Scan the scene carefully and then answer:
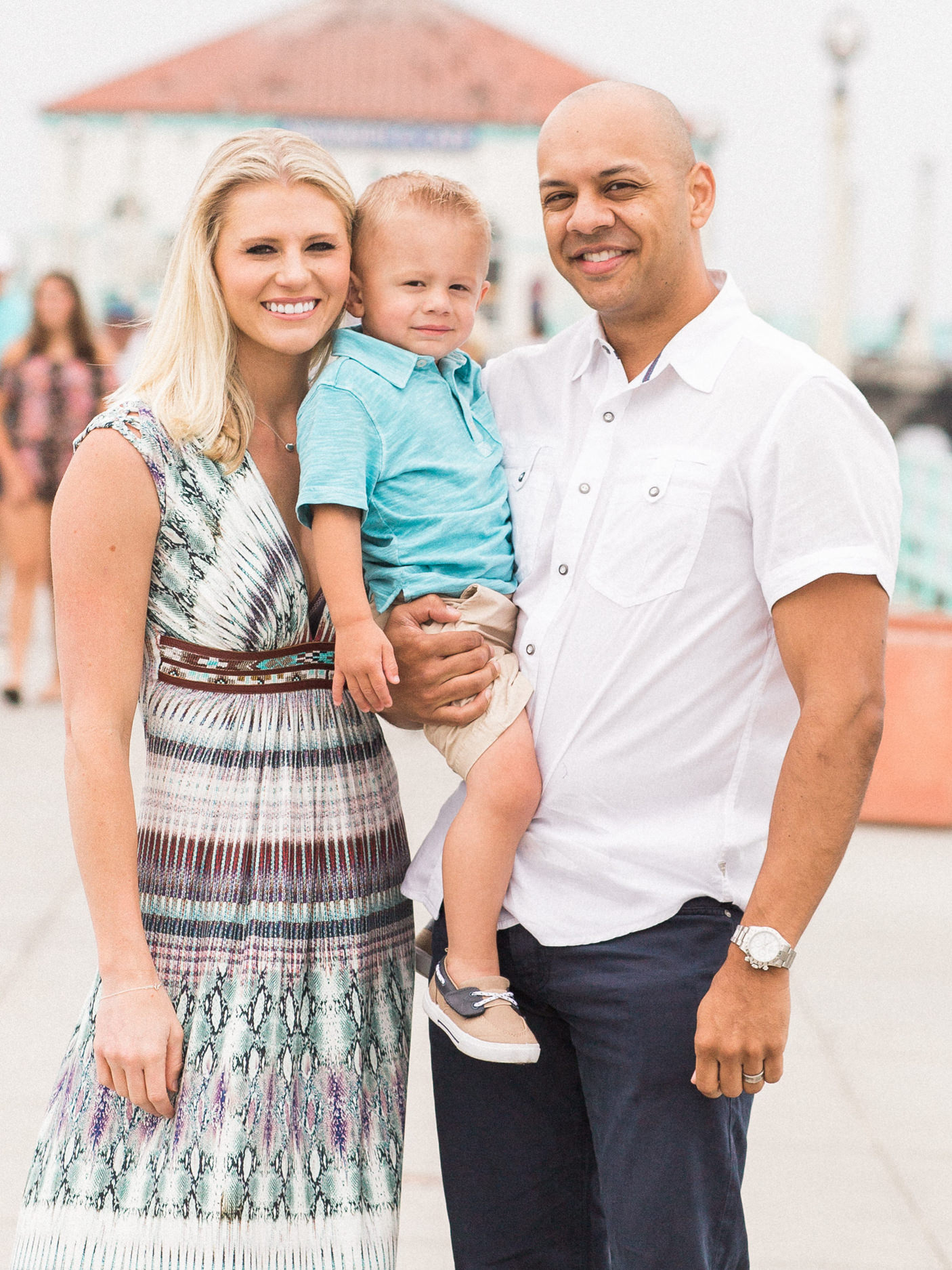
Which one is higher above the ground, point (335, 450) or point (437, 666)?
point (335, 450)

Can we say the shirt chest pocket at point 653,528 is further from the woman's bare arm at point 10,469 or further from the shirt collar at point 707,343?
the woman's bare arm at point 10,469

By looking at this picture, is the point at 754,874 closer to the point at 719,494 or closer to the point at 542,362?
the point at 719,494

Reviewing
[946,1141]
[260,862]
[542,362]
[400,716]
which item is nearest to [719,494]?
[542,362]

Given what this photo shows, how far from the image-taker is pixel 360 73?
47.5 meters

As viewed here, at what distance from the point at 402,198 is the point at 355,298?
0.17 metres

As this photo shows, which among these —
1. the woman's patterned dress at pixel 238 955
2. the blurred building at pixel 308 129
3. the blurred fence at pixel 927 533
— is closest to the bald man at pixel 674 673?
the woman's patterned dress at pixel 238 955

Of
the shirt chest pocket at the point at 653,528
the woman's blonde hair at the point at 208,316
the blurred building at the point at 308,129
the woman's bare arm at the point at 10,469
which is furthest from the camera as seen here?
the blurred building at the point at 308,129

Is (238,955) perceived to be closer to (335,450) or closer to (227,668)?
(227,668)

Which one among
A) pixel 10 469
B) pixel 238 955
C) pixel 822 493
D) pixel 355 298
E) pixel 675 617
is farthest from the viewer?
pixel 10 469

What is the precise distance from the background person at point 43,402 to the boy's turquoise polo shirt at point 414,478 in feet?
18.2

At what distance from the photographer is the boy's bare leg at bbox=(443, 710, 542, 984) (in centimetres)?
200

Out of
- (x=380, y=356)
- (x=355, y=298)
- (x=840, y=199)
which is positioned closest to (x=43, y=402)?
(x=355, y=298)

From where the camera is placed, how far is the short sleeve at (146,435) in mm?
1966

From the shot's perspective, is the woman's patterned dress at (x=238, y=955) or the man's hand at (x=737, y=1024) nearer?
Answer: the man's hand at (x=737, y=1024)
